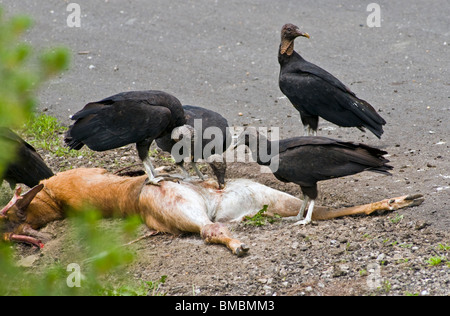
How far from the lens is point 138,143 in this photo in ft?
17.2

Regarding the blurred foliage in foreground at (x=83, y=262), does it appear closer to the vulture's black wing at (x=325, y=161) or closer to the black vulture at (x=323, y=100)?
the vulture's black wing at (x=325, y=161)

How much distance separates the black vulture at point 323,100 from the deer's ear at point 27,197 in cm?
250

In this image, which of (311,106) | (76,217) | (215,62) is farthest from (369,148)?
(215,62)

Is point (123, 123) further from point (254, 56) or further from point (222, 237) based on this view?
point (254, 56)

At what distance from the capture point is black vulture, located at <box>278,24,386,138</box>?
5855 mm

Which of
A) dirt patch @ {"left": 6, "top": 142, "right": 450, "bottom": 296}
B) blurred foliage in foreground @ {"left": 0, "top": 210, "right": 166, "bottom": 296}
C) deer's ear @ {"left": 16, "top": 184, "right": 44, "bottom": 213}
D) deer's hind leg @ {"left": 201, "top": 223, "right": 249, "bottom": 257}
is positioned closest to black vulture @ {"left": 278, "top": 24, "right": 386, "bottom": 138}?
dirt patch @ {"left": 6, "top": 142, "right": 450, "bottom": 296}

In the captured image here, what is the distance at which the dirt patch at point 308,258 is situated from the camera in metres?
3.79

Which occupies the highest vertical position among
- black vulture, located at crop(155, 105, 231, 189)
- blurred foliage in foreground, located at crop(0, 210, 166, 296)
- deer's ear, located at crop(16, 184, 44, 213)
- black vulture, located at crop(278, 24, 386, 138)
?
blurred foliage in foreground, located at crop(0, 210, 166, 296)

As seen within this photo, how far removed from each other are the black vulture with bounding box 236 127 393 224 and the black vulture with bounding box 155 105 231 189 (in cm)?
44

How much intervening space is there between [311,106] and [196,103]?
2049 millimetres

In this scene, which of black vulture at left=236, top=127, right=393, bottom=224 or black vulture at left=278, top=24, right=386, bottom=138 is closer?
black vulture at left=236, top=127, right=393, bottom=224

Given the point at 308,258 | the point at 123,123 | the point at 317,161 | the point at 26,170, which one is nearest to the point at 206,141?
the point at 123,123

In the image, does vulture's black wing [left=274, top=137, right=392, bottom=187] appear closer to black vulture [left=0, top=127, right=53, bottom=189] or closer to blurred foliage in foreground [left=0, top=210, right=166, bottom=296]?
black vulture [left=0, top=127, right=53, bottom=189]

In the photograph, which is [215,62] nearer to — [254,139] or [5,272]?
[254,139]
